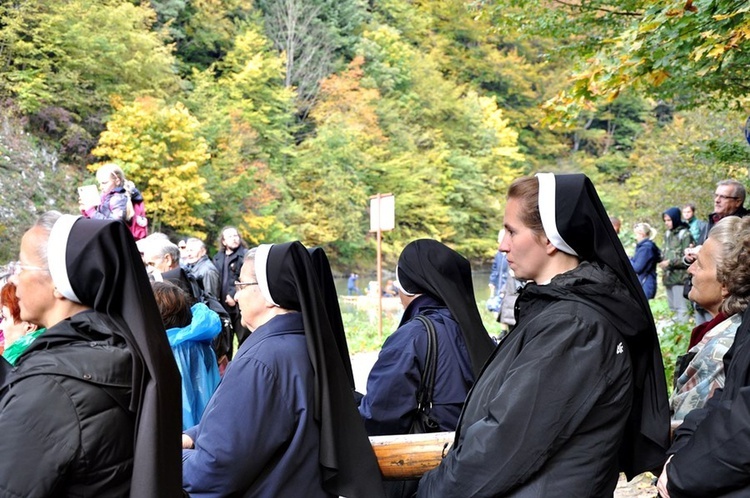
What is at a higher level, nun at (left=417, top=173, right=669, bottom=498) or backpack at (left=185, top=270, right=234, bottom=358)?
nun at (left=417, top=173, right=669, bottom=498)

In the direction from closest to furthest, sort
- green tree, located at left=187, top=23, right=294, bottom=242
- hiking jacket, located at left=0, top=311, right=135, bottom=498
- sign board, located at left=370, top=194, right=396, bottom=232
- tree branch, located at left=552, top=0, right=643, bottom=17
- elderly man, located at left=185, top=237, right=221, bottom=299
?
hiking jacket, located at left=0, top=311, right=135, bottom=498 < tree branch, located at left=552, top=0, right=643, bottom=17 < elderly man, located at left=185, top=237, right=221, bottom=299 < sign board, located at left=370, top=194, right=396, bottom=232 < green tree, located at left=187, top=23, right=294, bottom=242

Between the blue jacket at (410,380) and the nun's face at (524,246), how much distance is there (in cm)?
106

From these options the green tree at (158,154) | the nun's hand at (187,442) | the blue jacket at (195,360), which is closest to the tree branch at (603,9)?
the blue jacket at (195,360)

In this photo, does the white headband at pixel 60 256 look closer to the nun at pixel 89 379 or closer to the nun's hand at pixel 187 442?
the nun at pixel 89 379

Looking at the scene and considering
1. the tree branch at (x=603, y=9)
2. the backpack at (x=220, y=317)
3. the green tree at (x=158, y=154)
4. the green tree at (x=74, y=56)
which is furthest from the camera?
the green tree at (x=158, y=154)

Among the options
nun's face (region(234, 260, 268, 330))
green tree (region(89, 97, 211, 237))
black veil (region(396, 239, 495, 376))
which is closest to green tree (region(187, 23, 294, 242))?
green tree (region(89, 97, 211, 237))

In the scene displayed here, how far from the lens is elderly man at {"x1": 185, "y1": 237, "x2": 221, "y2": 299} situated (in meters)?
8.23

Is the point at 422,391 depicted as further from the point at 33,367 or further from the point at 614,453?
the point at 33,367

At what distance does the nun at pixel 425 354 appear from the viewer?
11.4 feet

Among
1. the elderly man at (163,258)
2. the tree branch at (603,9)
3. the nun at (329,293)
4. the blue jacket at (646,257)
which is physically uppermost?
the tree branch at (603,9)

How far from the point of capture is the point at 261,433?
8.82 feet

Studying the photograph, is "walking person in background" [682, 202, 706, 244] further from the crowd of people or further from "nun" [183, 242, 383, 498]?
"nun" [183, 242, 383, 498]

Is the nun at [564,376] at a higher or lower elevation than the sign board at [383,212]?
higher

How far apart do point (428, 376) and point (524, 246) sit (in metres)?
1.18
